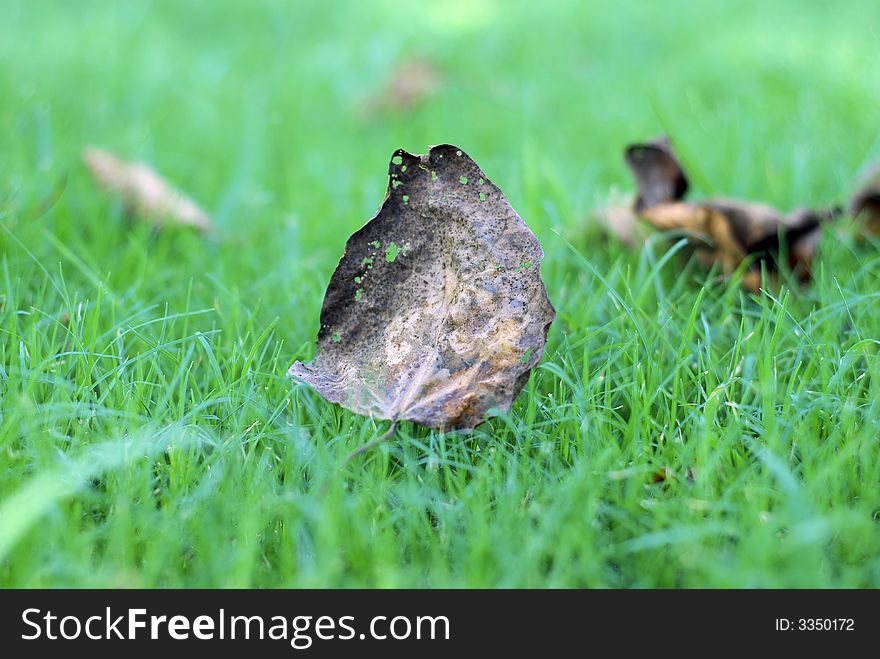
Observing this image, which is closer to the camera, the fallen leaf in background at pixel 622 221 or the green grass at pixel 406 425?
the green grass at pixel 406 425

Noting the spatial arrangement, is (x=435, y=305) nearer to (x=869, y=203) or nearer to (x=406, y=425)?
(x=406, y=425)

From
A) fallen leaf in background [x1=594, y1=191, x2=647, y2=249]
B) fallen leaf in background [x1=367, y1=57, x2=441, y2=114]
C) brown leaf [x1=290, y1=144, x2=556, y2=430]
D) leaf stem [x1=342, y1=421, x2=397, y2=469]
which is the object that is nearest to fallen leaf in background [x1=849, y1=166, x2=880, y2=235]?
fallen leaf in background [x1=594, y1=191, x2=647, y2=249]

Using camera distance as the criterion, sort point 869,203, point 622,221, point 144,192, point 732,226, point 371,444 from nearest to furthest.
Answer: point 371,444 → point 732,226 → point 869,203 → point 622,221 → point 144,192

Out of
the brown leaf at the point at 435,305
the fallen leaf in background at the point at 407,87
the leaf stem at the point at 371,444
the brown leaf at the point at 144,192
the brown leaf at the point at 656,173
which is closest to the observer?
the leaf stem at the point at 371,444

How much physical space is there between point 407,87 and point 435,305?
113 inches

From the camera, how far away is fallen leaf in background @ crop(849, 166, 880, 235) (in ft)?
7.95

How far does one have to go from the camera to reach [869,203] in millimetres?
2438

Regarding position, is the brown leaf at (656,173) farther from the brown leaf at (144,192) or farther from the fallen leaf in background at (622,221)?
the brown leaf at (144,192)

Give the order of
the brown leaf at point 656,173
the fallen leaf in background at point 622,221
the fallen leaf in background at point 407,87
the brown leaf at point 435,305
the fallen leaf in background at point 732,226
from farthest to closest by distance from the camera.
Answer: the fallen leaf in background at point 407,87 → the fallen leaf in background at point 622,221 → the brown leaf at point 656,173 → the fallen leaf in background at point 732,226 → the brown leaf at point 435,305

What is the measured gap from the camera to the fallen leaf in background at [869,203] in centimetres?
242

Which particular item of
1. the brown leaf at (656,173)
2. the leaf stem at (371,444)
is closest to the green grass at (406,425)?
the leaf stem at (371,444)

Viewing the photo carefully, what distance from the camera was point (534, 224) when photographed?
9.07 ft

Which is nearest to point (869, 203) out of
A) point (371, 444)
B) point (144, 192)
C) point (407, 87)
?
point (371, 444)

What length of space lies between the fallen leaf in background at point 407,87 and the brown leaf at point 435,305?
2.54 metres
